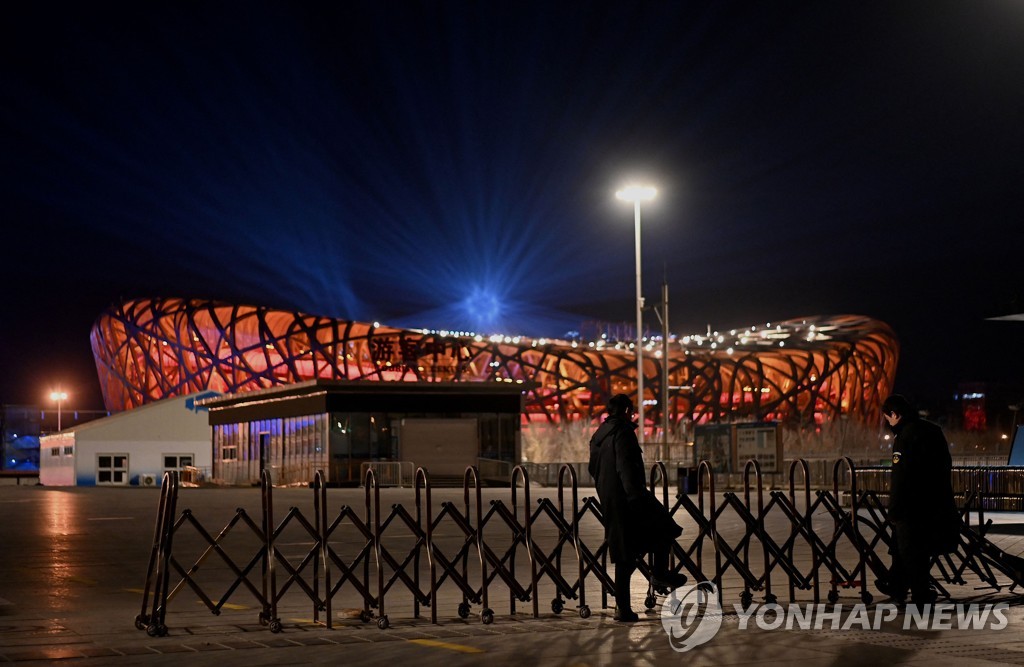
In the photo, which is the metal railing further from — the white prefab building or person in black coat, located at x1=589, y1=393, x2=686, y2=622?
person in black coat, located at x1=589, y1=393, x2=686, y2=622

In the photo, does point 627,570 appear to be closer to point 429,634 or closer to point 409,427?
point 429,634

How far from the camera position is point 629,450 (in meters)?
10.0

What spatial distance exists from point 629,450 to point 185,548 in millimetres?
9955

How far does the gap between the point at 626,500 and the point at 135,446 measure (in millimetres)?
58434

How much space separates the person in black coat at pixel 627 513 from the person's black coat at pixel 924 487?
6.26 ft

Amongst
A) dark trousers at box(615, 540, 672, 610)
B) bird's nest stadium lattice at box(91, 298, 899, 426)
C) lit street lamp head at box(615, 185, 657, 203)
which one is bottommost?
dark trousers at box(615, 540, 672, 610)

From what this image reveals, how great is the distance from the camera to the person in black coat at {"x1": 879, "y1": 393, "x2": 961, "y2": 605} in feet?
34.1

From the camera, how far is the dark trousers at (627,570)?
10109mm

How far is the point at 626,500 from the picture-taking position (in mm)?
10156

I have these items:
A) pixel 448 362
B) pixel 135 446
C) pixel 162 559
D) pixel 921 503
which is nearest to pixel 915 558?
pixel 921 503

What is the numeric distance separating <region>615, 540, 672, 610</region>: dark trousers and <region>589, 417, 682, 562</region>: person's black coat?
0.06 meters

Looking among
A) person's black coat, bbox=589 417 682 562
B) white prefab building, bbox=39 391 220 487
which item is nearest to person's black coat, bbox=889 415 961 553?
person's black coat, bbox=589 417 682 562

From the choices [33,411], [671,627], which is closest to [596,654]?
[671,627]

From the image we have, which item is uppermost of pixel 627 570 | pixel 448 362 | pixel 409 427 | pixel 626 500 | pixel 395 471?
pixel 448 362
